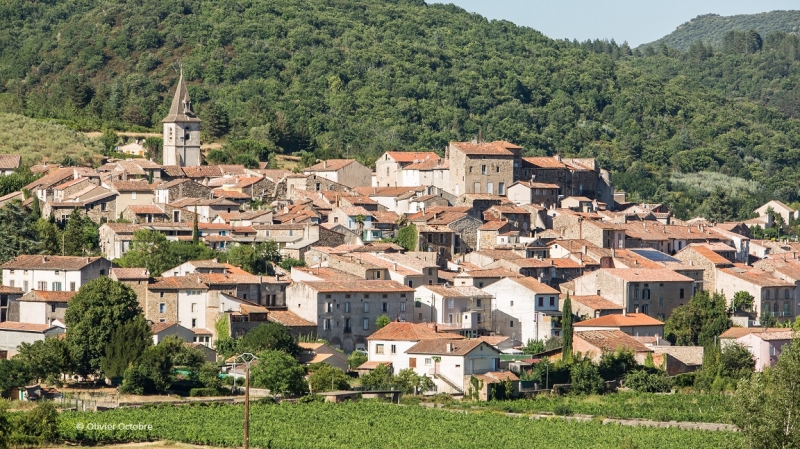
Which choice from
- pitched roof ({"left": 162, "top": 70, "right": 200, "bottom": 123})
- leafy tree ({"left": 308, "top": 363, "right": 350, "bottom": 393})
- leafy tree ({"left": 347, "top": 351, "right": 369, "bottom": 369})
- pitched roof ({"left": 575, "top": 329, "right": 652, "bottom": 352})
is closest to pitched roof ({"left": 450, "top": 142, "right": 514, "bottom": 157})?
pitched roof ({"left": 162, "top": 70, "right": 200, "bottom": 123})

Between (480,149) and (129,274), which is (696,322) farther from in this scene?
(129,274)

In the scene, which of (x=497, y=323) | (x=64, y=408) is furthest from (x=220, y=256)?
(x=64, y=408)

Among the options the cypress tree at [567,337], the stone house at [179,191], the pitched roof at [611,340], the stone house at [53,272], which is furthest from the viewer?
Result: the stone house at [179,191]

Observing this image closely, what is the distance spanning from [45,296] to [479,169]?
1185 inches

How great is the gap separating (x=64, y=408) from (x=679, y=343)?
28.6 metres

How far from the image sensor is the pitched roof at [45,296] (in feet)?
209

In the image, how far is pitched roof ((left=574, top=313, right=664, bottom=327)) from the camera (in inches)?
2736

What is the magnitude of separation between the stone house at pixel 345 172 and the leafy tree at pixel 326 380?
104 ft

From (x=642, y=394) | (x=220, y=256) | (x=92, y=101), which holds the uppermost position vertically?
(x=92, y=101)

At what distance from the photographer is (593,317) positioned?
2805 inches

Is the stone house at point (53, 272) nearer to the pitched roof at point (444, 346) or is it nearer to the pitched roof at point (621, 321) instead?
the pitched roof at point (444, 346)

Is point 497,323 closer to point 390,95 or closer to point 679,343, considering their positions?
point 679,343

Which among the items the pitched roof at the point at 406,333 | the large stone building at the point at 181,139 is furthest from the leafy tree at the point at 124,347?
the large stone building at the point at 181,139

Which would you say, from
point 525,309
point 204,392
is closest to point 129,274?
point 204,392
